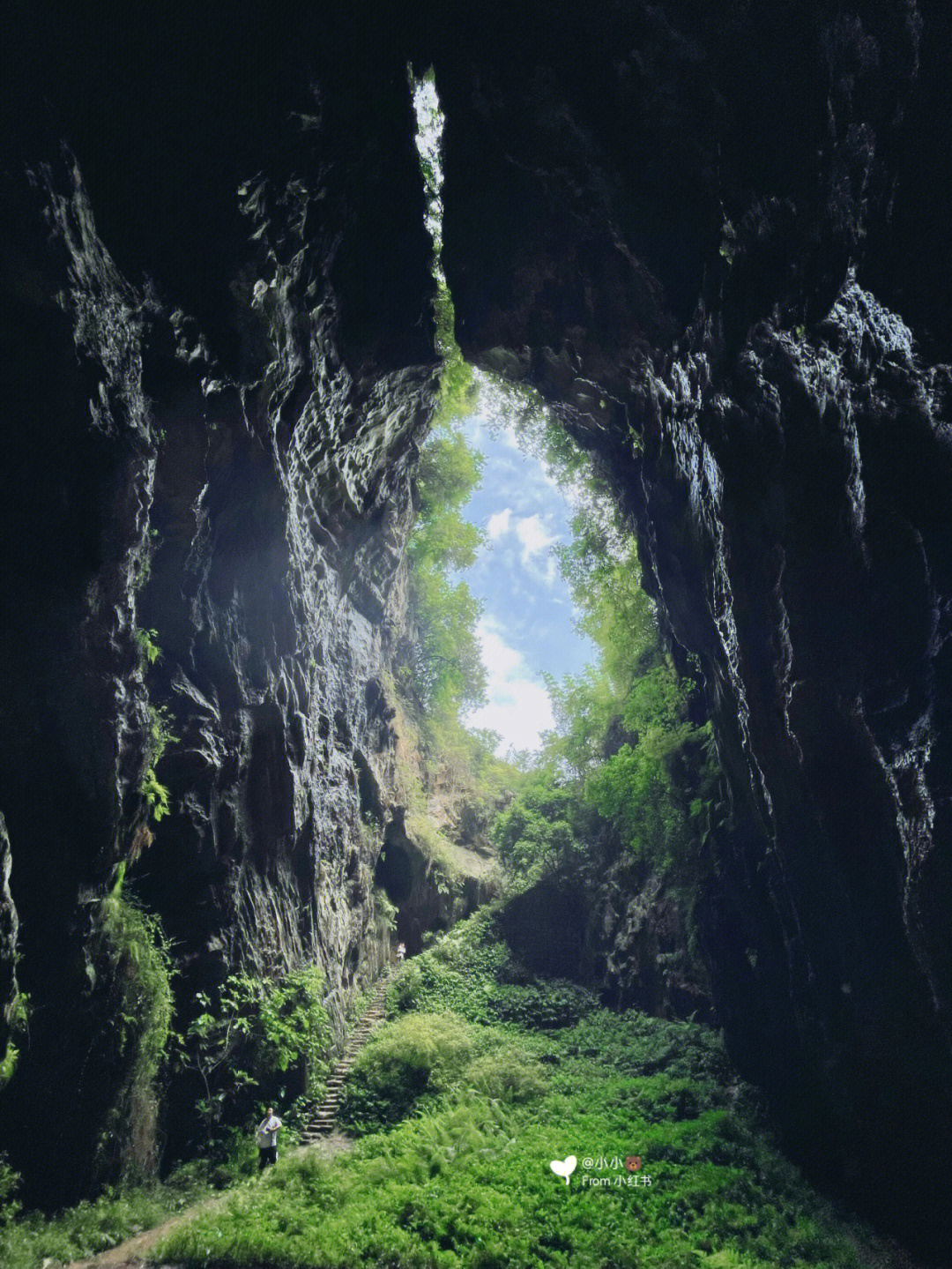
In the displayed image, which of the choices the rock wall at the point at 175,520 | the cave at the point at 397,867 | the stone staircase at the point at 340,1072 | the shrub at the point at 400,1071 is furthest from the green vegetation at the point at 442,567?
the shrub at the point at 400,1071

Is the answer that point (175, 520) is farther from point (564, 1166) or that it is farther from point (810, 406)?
point (564, 1166)

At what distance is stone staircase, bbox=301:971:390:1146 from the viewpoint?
1218cm

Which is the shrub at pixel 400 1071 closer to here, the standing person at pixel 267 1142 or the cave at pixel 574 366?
the standing person at pixel 267 1142

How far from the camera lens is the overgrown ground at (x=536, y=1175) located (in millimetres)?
8039

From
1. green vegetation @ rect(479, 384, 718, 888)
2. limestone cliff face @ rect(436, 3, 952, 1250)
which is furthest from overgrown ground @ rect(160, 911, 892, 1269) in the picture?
green vegetation @ rect(479, 384, 718, 888)

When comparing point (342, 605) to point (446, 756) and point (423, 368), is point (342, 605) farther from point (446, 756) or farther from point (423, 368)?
point (446, 756)

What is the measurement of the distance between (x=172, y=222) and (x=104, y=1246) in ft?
44.0

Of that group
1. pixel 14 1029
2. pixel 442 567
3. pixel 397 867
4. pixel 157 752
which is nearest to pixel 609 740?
→ pixel 397 867

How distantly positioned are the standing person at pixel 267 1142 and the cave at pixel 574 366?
8.39 ft

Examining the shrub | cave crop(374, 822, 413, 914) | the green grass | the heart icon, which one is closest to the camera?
the green grass

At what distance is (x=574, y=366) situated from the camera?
1402cm

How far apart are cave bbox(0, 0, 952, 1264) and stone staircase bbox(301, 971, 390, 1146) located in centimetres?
284

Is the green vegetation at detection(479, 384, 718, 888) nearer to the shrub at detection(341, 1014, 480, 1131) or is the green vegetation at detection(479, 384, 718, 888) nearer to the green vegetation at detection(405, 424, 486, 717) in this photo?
the green vegetation at detection(405, 424, 486, 717)

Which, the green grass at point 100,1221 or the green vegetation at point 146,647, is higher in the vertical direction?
the green vegetation at point 146,647
